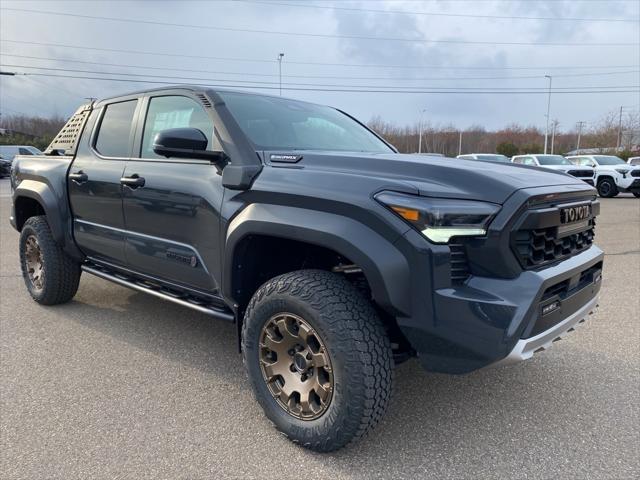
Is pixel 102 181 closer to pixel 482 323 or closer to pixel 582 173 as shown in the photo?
pixel 482 323

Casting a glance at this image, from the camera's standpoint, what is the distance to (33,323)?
4.20 meters

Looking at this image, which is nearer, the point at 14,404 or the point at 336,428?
the point at 336,428

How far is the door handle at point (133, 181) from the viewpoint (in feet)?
10.8

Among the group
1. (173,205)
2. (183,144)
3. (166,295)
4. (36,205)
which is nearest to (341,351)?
(183,144)

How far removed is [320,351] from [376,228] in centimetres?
65

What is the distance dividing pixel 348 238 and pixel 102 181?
2.32 m

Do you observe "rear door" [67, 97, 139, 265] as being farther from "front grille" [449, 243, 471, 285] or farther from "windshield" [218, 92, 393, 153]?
"front grille" [449, 243, 471, 285]

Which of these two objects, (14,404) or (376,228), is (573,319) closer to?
(376,228)

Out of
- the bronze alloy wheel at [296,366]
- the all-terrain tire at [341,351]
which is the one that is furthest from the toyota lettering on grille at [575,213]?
the bronze alloy wheel at [296,366]

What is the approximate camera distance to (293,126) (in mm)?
3309

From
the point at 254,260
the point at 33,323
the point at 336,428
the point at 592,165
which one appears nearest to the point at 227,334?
the point at 254,260

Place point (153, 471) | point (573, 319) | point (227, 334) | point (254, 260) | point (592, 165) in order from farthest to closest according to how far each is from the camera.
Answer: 1. point (592, 165)
2. point (227, 334)
3. point (254, 260)
4. point (573, 319)
5. point (153, 471)

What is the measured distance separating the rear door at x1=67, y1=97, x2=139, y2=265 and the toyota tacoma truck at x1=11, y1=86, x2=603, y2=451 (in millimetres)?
31

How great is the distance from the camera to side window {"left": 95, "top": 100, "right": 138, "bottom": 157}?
3.73m
